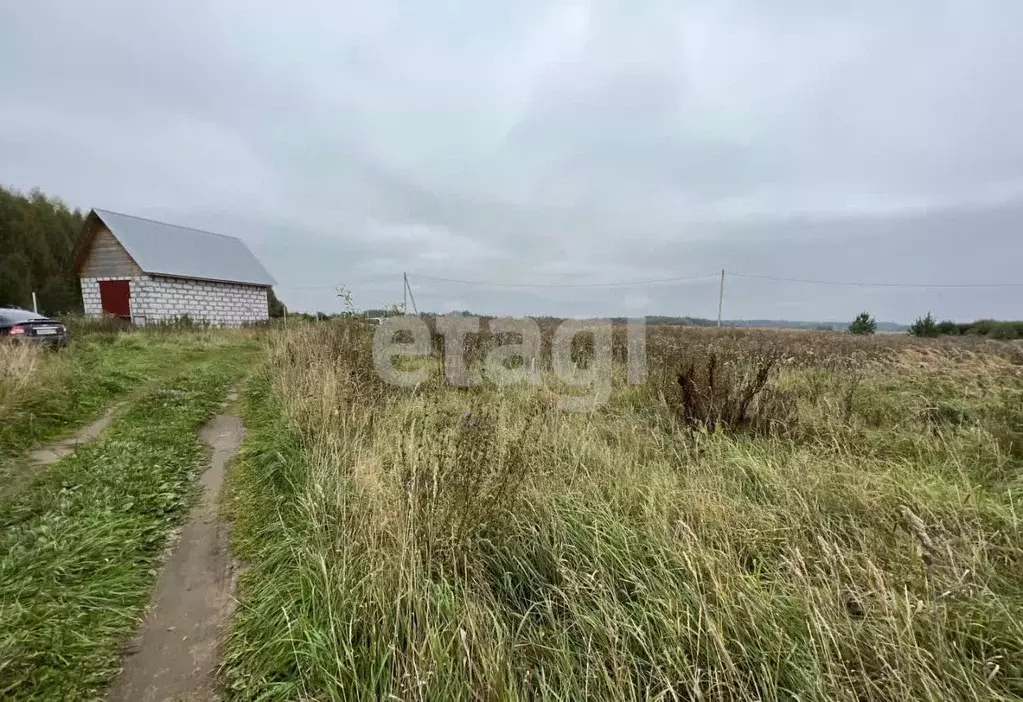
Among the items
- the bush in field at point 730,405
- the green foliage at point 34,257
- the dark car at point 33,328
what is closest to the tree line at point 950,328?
the bush in field at point 730,405

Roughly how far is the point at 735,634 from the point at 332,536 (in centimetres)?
201

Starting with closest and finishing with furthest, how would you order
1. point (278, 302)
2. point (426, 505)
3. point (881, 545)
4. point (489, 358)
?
point (881, 545), point (426, 505), point (489, 358), point (278, 302)

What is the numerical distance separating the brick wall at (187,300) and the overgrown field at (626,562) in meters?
19.4

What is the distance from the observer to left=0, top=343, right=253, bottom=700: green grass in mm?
Result: 1689

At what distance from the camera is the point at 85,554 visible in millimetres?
2359

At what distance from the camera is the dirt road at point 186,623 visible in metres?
1.70

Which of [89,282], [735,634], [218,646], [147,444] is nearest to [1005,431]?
[735,634]

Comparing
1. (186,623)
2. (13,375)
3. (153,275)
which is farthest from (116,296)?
(186,623)

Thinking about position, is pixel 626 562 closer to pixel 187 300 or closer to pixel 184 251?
pixel 187 300

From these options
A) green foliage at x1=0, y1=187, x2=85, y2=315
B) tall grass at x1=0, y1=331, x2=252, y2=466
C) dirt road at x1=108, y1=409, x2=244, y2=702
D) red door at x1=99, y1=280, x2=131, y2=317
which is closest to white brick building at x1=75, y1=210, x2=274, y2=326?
red door at x1=99, y1=280, x2=131, y2=317

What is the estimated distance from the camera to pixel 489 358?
796cm

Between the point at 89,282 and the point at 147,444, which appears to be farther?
the point at 89,282

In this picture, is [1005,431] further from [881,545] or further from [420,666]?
[420,666]

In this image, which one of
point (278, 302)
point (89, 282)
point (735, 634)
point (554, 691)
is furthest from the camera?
point (278, 302)
